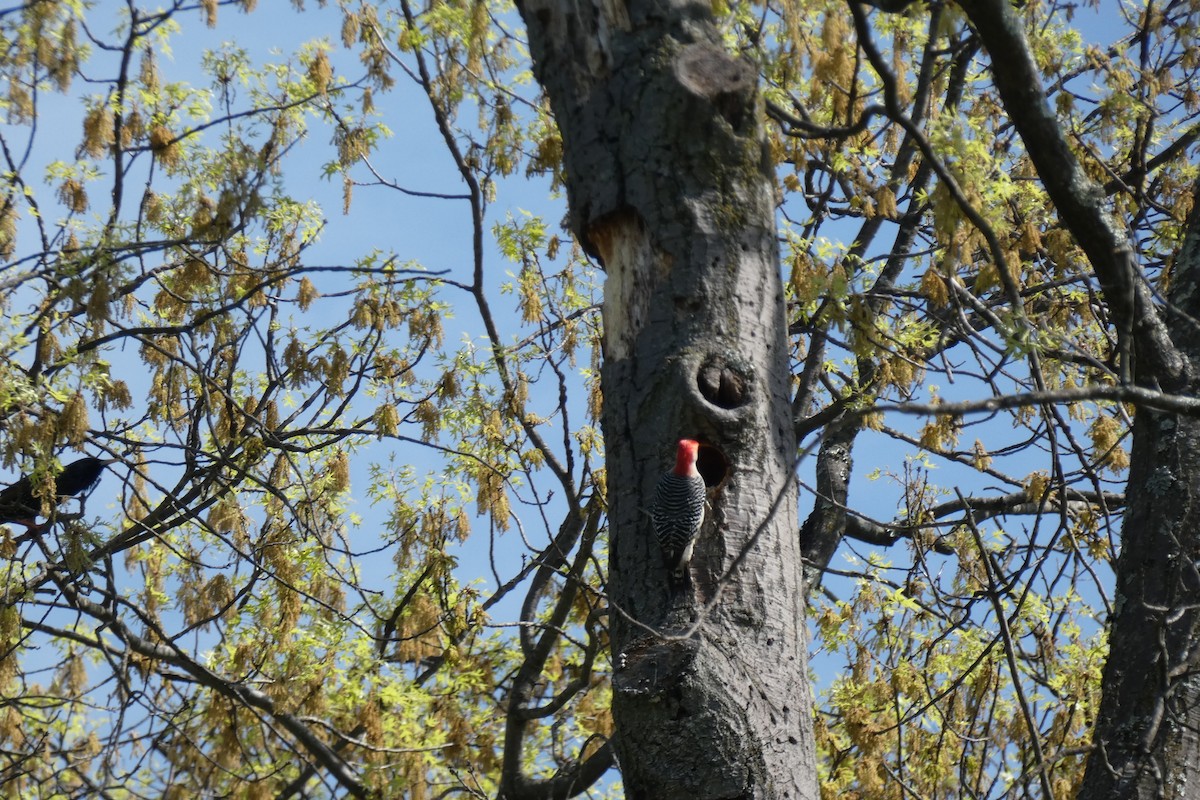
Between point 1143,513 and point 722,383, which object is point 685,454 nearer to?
point 722,383

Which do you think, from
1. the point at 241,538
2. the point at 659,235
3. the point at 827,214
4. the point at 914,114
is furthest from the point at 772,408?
the point at 241,538

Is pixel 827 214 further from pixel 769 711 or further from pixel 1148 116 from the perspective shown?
pixel 769 711

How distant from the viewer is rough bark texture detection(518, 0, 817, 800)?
2348 millimetres

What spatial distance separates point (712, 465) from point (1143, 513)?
1.46 m

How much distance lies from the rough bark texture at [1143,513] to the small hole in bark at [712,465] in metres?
0.93

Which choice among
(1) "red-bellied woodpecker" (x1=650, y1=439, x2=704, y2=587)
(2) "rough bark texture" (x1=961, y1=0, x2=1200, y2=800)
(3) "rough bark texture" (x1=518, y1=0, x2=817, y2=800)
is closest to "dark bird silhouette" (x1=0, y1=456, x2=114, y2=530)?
(3) "rough bark texture" (x1=518, y1=0, x2=817, y2=800)

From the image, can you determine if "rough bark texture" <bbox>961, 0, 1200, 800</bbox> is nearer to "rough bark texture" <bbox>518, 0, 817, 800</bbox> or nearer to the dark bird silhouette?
"rough bark texture" <bbox>518, 0, 817, 800</bbox>

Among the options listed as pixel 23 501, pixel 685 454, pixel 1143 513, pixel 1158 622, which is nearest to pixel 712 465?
pixel 685 454

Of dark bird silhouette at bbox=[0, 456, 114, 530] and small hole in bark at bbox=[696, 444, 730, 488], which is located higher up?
dark bird silhouette at bbox=[0, 456, 114, 530]

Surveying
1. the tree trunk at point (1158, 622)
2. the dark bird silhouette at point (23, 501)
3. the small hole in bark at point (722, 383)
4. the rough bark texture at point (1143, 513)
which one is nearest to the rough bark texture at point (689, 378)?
the small hole in bark at point (722, 383)

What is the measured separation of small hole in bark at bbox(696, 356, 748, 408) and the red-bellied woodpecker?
120 millimetres

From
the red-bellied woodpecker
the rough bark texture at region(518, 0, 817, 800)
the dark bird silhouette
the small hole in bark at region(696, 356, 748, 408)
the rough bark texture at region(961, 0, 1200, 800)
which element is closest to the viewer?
the rough bark texture at region(518, 0, 817, 800)

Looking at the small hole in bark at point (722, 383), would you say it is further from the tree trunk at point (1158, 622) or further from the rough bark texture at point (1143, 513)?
the tree trunk at point (1158, 622)

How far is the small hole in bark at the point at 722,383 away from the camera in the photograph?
2.62 meters
